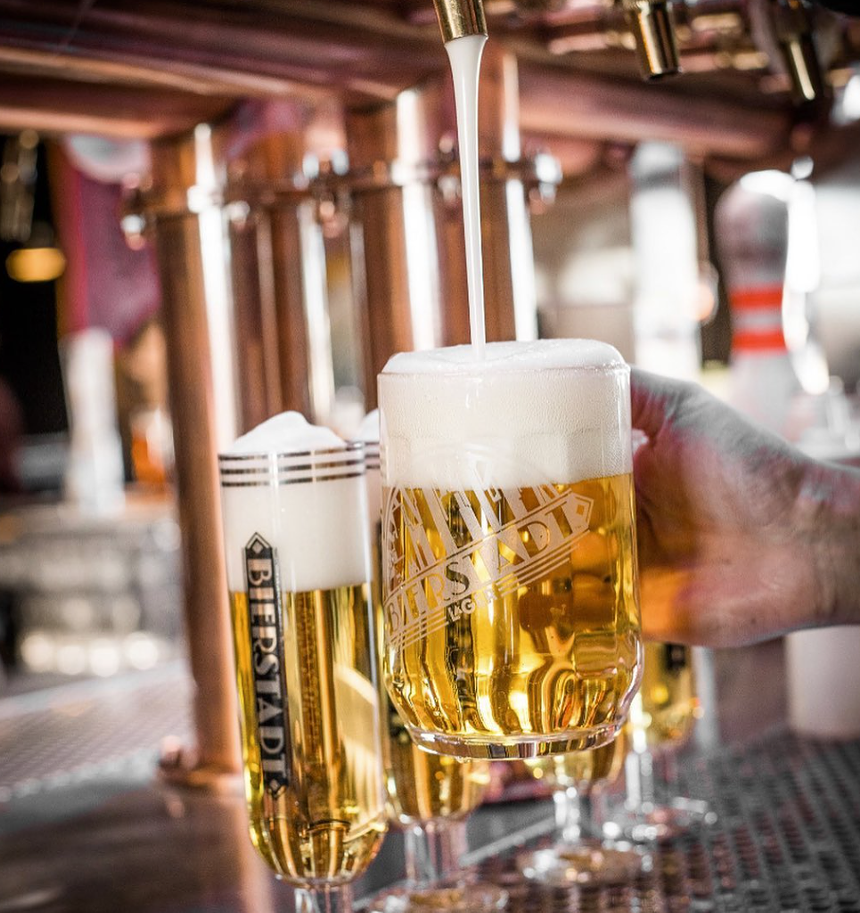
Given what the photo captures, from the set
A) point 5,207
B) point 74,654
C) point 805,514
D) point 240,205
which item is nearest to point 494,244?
point 240,205

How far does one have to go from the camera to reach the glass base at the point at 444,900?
3.15 feet

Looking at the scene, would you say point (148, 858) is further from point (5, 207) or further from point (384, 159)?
point (5, 207)

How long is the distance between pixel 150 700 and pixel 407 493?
1.22 metres

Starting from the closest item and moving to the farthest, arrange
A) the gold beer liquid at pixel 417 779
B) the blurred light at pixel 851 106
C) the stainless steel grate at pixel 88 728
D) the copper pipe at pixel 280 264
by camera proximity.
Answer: the gold beer liquid at pixel 417 779
the copper pipe at pixel 280 264
the stainless steel grate at pixel 88 728
the blurred light at pixel 851 106

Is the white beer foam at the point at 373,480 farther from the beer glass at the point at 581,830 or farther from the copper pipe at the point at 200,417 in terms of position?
the copper pipe at the point at 200,417

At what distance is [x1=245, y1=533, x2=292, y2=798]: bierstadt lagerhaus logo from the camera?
806mm

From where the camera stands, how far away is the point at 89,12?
3.43 ft

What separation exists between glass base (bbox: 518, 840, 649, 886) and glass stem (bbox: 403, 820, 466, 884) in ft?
0.36

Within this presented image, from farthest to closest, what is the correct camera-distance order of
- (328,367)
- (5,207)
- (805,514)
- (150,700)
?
(5,207) < (150,700) < (328,367) < (805,514)

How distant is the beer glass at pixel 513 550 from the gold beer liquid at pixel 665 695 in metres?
0.44

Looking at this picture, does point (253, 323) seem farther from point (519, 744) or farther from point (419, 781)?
point (519, 744)

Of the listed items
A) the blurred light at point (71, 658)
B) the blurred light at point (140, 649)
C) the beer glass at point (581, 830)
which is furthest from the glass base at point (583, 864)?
the blurred light at point (71, 658)

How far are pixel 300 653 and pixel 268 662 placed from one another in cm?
2

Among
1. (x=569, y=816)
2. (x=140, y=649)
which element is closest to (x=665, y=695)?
(x=569, y=816)
